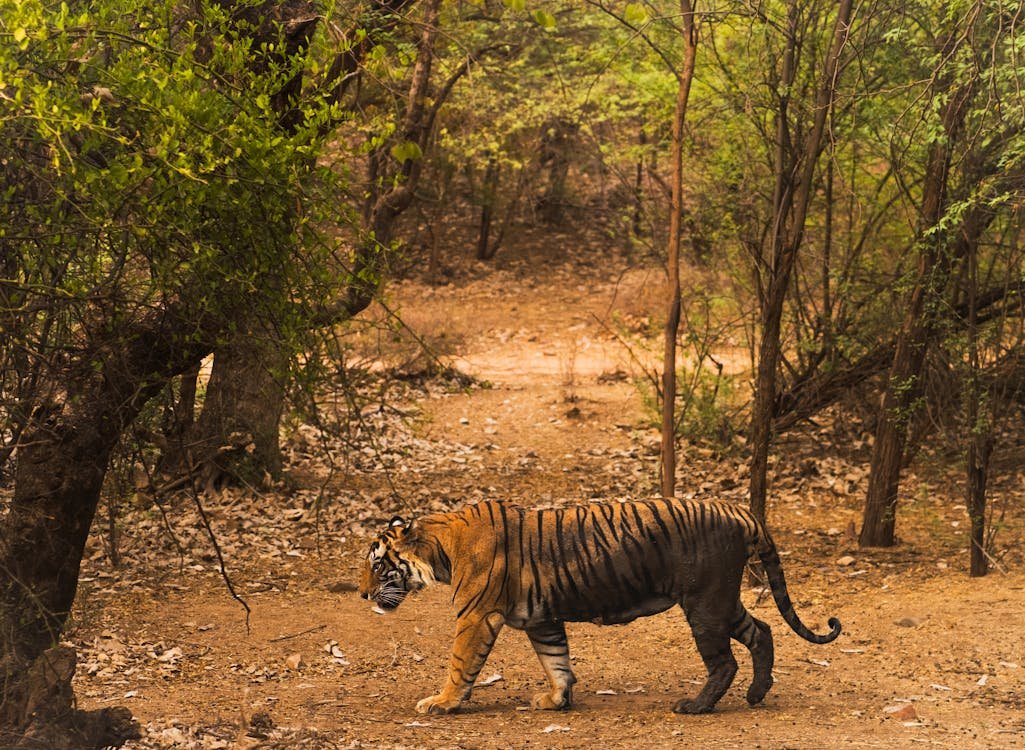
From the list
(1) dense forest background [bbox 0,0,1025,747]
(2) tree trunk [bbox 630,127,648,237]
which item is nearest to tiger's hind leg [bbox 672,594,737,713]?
(1) dense forest background [bbox 0,0,1025,747]

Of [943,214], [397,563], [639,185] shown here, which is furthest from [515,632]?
[639,185]

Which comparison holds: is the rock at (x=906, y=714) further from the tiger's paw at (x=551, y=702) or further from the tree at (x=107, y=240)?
the tree at (x=107, y=240)

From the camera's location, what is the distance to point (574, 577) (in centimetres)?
730

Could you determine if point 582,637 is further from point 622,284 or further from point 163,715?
point 622,284

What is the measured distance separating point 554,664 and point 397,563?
1.16 metres

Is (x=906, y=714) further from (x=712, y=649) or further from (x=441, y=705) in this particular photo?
(x=441, y=705)

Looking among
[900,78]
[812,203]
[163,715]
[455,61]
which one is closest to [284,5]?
[163,715]

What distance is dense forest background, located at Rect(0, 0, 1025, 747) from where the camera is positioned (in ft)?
16.7

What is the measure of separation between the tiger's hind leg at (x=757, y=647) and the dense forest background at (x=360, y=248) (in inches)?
100

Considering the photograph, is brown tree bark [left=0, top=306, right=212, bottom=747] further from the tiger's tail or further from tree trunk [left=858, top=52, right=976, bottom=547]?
tree trunk [left=858, top=52, right=976, bottom=547]

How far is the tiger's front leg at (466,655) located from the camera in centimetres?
717

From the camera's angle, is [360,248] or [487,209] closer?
[360,248]

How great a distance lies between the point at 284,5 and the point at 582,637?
17.5ft

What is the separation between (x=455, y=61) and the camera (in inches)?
703
